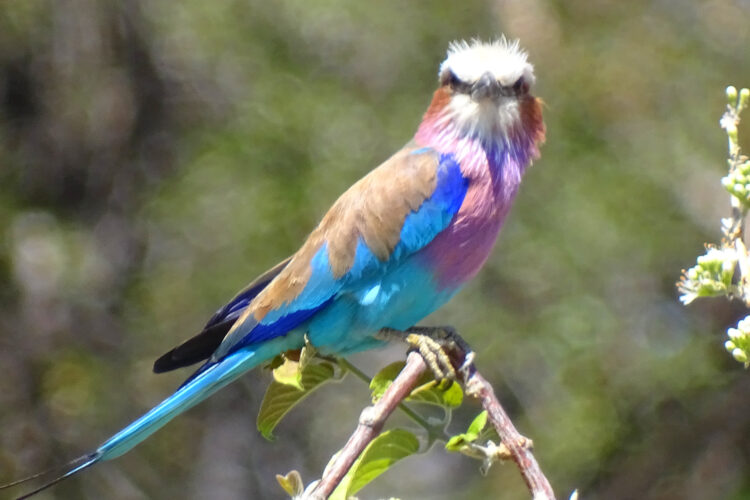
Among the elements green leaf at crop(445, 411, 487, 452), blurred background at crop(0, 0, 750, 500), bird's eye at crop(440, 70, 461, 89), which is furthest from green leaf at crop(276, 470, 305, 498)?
blurred background at crop(0, 0, 750, 500)

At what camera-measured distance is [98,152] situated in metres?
4.98

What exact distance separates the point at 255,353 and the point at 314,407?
290 cm

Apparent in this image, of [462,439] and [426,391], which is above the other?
[426,391]

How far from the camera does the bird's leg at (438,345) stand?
A: 2.09 metres

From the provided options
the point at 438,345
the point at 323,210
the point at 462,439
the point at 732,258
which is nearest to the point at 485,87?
the point at 438,345

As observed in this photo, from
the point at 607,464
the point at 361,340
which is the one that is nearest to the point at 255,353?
the point at 361,340

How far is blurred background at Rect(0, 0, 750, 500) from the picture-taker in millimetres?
4254

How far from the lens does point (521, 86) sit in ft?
9.07

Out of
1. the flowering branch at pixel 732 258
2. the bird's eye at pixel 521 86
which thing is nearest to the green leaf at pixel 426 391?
the flowering branch at pixel 732 258

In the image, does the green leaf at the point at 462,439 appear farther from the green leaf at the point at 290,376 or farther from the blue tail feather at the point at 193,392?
the blue tail feather at the point at 193,392

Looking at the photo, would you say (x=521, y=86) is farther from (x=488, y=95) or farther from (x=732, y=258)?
(x=732, y=258)

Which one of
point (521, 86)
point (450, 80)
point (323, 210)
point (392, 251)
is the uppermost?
point (323, 210)

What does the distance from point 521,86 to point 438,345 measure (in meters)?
0.86

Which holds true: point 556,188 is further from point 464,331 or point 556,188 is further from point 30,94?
point 30,94
